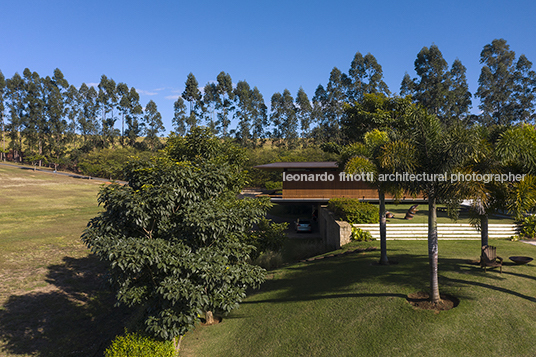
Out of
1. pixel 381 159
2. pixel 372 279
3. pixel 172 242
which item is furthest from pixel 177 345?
pixel 381 159

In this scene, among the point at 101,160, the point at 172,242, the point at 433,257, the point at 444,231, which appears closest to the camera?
the point at 172,242

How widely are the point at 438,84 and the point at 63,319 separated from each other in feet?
228

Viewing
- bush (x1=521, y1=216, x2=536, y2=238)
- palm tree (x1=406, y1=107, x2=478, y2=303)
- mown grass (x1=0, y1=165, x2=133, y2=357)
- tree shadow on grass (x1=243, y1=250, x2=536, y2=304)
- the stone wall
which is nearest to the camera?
palm tree (x1=406, y1=107, x2=478, y2=303)

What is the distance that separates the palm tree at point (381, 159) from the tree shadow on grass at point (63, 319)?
10.8 m

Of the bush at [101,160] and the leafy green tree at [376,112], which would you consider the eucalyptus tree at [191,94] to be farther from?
the leafy green tree at [376,112]

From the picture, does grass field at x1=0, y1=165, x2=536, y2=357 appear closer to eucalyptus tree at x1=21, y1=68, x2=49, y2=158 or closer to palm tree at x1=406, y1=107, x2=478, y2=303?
palm tree at x1=406, y1=107, x2=478, y2=303

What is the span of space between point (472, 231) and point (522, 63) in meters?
60.8

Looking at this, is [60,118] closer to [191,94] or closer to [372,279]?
[191,94]

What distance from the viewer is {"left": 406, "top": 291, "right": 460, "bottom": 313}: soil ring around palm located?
9133 mm

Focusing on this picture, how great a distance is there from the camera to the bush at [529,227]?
18369 millimetres

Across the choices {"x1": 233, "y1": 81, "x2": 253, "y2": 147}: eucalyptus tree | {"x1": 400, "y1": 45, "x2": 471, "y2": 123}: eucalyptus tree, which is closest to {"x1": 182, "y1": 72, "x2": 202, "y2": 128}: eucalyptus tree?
{"x1": 233, "y1": 81, "x2": 253, "y2": 147}: eucalyptus tree

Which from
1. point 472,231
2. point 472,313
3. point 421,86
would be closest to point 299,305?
point 472,313

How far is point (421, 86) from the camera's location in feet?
Result: 206

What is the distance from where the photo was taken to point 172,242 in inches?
355
